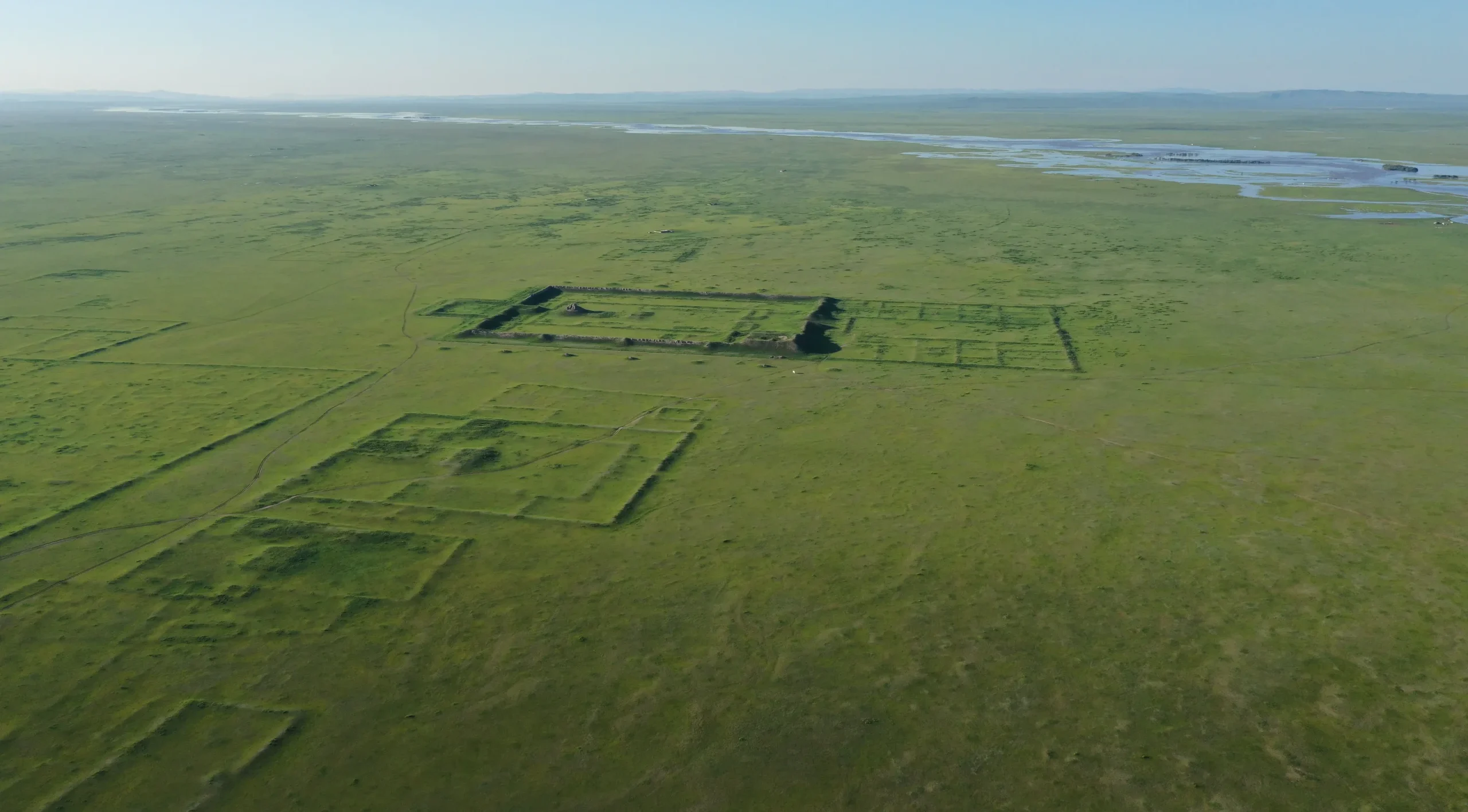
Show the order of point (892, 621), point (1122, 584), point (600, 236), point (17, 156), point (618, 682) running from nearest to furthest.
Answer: point (618, 682), point (892, 621), point (1122, 584), point (600, 236), point (17, 156)

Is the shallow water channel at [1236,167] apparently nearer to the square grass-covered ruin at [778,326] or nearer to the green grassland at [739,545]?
the green grassland at [739,545]

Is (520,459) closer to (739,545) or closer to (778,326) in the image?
(739,545)

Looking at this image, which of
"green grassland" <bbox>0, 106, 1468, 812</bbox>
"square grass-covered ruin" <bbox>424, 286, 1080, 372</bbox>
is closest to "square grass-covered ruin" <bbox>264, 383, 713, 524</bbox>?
"green grassland" <bbox>0, 106, 1468, 812</bbox>

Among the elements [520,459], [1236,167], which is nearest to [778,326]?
[520,459]

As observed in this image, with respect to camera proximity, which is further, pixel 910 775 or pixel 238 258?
pixel 238 258

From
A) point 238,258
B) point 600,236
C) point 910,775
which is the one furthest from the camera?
point 600,236

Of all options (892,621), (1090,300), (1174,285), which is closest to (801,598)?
(892,621)

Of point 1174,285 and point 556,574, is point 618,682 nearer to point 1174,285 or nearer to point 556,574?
point 556,574

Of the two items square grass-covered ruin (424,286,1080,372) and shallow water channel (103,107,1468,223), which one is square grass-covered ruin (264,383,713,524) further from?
shallow water channel (103,107,1468,223)
